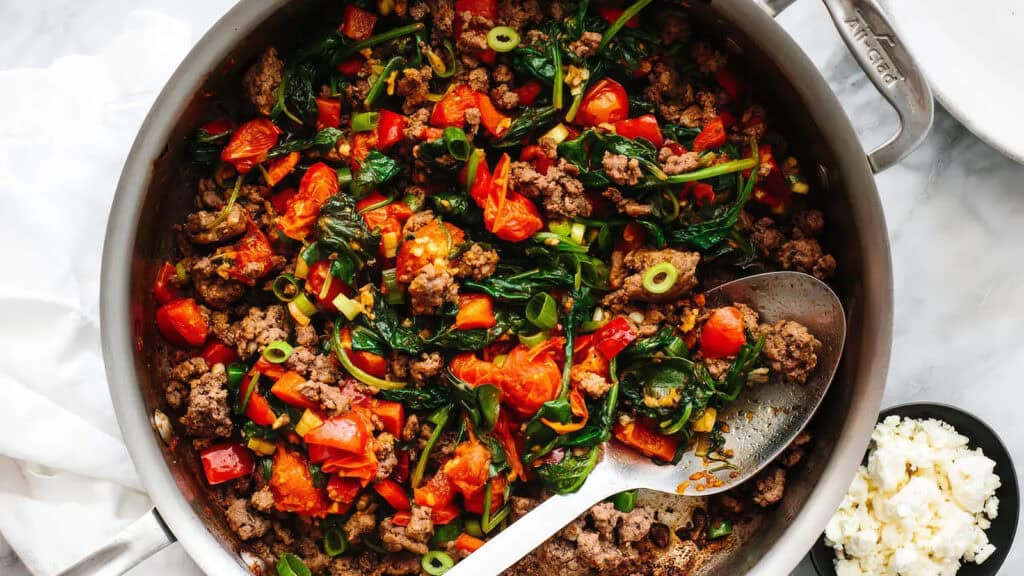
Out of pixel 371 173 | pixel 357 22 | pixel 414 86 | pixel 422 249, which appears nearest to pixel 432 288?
pixel 422 249

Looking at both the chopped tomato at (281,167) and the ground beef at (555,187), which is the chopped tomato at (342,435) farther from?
the ground beef at (555,187)

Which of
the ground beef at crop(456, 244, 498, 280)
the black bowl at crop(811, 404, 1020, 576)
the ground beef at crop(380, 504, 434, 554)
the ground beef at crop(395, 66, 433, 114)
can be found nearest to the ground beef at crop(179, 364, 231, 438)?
the ground beef at crop(380, 504, 434, 554)

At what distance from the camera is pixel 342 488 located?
155 inches

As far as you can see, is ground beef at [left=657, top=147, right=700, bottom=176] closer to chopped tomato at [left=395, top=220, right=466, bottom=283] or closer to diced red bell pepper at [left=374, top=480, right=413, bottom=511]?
chopped tomato at [left=395, top=220, right=466, bottom=283]

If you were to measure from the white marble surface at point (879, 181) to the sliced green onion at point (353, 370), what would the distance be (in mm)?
1397

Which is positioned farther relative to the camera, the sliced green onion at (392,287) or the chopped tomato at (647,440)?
the chopped tomato at (647,440)

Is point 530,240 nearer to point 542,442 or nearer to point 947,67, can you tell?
point 542,442

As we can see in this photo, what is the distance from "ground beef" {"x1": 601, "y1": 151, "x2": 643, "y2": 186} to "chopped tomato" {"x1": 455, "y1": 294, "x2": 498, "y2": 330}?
84cm

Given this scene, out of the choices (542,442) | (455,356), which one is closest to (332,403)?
(455,356)

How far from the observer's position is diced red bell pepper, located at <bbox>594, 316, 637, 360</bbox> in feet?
13.3

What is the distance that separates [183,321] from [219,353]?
0.24 metres

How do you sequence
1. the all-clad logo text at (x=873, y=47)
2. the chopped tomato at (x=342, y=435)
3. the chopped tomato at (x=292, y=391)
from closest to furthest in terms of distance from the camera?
the all-clad logo text at (x=873, y=47) < the chopped tomato at (x=342, y=435) < the chopped tomato at (x=292, y=391)

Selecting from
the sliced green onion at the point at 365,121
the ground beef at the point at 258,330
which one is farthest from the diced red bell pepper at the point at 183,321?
the sliced green onion at the point at 365,121

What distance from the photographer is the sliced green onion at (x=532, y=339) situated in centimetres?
402
